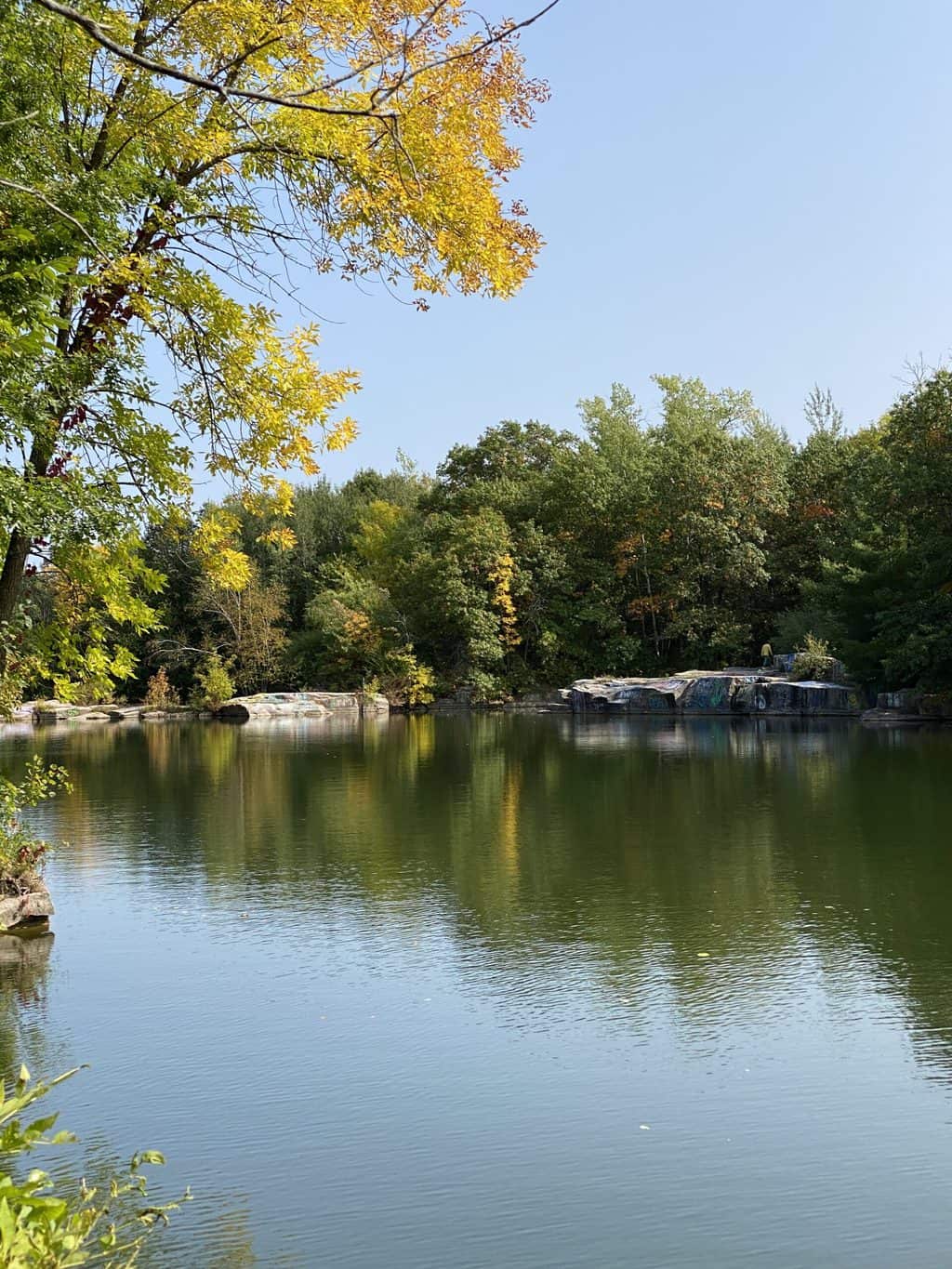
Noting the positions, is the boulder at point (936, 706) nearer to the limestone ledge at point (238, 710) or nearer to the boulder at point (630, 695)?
the boulder at point (630, 695)

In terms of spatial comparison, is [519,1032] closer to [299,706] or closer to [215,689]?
[299,706]

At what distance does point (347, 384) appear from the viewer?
8180mm

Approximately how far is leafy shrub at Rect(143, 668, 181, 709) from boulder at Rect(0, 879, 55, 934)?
33.9m

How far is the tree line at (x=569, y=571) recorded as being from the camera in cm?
3788

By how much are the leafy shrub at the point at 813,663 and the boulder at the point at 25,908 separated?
23410 mm

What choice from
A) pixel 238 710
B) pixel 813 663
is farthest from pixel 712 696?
pixel 238 710

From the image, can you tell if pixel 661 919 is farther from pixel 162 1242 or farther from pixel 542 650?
pixel 542 650

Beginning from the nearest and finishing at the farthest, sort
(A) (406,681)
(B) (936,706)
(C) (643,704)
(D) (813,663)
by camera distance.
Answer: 1. (B) (936,706)
2. (D) (813,663)
3. (C) (643,704)
4. (A) (406,681)

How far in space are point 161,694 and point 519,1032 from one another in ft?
126

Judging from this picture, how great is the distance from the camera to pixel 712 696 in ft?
101

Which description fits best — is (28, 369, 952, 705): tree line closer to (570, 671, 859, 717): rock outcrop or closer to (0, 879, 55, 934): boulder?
(570, 671, 859, 717): rock outcrop

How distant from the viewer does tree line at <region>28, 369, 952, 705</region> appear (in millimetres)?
37875

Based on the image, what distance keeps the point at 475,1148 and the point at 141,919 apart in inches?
188

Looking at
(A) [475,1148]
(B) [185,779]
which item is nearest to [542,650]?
(B) [185,779]
